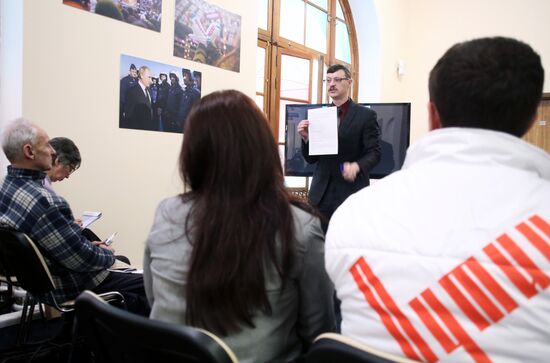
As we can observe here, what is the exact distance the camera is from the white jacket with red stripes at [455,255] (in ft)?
2.14

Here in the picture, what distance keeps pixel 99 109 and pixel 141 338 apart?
2514 millimetres

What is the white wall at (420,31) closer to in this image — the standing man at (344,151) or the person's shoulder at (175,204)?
the standing man at (344,151)

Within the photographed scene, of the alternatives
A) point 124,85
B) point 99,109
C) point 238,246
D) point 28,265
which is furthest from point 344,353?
point 124,85

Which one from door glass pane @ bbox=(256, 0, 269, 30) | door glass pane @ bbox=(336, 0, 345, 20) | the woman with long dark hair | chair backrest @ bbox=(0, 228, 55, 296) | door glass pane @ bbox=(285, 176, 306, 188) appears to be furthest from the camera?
door glass pane @ bbox=(336, 0, 345, 20)

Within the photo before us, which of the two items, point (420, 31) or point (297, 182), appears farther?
point (420, 31)

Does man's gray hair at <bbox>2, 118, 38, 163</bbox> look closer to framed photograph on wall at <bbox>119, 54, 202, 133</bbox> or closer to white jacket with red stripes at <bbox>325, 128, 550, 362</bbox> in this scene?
framed photograph on wall at <bbox>119, 54, 202, 133</bbox>

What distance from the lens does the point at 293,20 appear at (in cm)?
521

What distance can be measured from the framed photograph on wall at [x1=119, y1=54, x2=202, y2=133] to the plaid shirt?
4.28 feet

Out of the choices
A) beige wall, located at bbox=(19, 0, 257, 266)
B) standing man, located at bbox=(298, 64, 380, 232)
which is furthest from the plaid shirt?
standing man, located at bbox=(298, 64, 380, 232)

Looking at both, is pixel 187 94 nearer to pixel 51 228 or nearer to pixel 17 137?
pixel 17 137

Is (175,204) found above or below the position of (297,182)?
above

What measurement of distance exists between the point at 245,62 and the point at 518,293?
146 inches

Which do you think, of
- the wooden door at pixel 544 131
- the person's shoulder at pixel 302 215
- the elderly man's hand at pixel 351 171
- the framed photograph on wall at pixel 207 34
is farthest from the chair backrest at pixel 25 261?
the wooden door at pixel 544 131

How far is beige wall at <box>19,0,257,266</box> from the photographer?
271 cm
